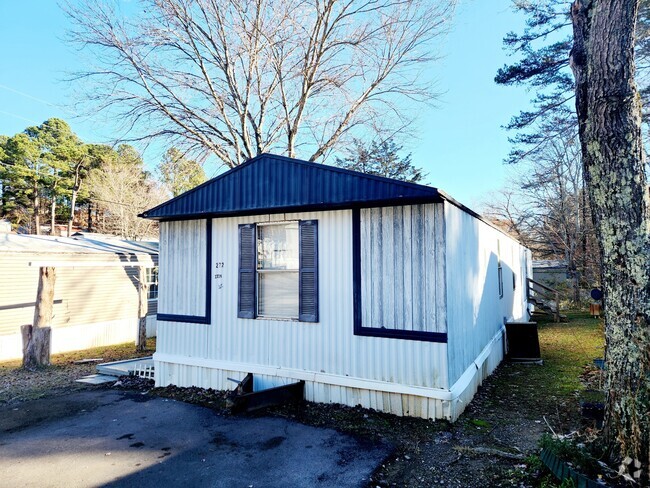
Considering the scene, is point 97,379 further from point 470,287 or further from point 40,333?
point 470,287

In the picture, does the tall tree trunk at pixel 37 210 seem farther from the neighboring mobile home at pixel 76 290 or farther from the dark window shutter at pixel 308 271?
the dark window shutter at pixel 308 271

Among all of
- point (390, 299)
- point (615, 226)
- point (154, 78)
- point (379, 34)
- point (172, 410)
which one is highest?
point (379, 34)

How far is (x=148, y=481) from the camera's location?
3172 mm

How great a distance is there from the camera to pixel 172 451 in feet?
→ 12.3

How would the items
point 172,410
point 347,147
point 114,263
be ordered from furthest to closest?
point 347,147
point 114,263
point 172,410

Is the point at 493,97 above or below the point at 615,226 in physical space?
above

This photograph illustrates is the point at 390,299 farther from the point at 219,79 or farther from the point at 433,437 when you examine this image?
the point at 219,79

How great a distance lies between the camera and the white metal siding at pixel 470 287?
4.46m

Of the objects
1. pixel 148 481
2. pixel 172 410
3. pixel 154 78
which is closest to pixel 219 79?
pixel 154 78

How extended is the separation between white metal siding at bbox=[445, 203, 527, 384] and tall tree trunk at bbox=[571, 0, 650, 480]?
5.23 feet

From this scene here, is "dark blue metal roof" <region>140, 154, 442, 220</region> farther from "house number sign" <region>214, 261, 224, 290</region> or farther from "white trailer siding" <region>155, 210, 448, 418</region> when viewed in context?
"house number sign" <region>214, 261, 224, 290</region>

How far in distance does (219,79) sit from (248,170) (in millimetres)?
9395

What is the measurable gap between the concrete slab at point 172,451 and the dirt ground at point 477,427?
0.25 metres

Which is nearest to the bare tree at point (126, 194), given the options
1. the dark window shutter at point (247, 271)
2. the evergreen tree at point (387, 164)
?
the evergreen tree at point (387, 164)
